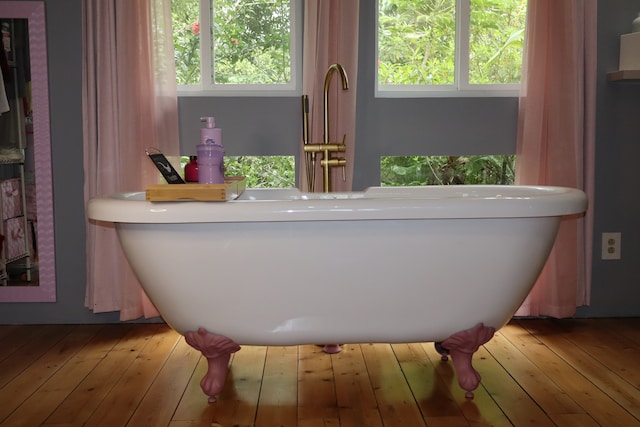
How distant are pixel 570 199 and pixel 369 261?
65 cm

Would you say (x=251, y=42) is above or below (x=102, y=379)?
above

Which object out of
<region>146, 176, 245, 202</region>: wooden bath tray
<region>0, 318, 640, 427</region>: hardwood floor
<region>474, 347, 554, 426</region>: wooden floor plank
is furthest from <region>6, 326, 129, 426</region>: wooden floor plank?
<region>474, 347, 554, 426</region>: wooden floor plank

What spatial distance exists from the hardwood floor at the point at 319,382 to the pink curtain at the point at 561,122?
224mm

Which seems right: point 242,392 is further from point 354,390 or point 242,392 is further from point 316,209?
point 316,209

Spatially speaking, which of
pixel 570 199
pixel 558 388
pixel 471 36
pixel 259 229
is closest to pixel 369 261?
pixel 259 229

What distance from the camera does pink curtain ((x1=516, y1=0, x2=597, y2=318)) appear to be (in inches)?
115

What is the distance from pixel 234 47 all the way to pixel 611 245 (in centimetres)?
199

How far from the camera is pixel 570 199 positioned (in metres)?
2.09

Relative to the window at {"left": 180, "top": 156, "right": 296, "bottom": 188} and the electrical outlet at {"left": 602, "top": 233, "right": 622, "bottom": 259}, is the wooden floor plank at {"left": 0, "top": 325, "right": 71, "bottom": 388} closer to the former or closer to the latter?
the window at {"left": 180, "top": 156, "right": 296, "bottom": 188}

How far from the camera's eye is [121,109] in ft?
9.41

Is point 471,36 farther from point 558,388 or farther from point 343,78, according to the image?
point 558,388

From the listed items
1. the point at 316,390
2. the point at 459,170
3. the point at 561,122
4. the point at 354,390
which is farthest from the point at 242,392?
the point at 561,122

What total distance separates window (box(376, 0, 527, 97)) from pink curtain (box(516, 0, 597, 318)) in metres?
0.24

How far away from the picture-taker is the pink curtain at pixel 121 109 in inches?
112
